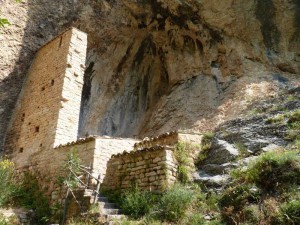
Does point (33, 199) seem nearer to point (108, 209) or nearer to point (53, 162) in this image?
point (53, 162)

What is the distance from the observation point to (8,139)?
12.5 metres

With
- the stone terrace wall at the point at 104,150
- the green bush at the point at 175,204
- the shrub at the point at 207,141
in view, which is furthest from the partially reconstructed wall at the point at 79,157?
the green bush at the point at 175,204

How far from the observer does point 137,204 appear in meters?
7.35

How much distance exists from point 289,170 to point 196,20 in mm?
11705

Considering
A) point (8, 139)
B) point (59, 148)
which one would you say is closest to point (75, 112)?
point (59, 148)

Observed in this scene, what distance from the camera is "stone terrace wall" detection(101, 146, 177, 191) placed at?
769cm

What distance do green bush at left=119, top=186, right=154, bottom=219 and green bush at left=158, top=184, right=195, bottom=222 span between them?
1.19ft

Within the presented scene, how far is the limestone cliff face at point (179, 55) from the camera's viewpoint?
15.6m

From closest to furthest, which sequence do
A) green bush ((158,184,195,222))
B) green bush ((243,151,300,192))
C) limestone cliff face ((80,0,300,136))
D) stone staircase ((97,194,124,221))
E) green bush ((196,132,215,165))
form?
green bush ((243,151,300,192)) < green bush ((158,184,195,222)) < stone staircase ((97,194,124,221)) < green bush ((196,132,215,165)) < limestone cliff face ((80,0,300,136))

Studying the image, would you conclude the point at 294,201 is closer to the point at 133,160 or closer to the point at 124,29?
the point at 133,160

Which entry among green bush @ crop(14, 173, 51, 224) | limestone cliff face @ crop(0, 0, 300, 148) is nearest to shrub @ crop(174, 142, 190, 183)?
green bush @ crop(14, 173, 51, 224)

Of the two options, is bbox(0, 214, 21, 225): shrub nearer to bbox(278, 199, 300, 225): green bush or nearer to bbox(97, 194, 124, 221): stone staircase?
bbox(97, 194, 124, 221): stone staircase

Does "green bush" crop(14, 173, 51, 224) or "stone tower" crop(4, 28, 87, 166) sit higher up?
"stone tower" crop(4, 28, 87, 166)

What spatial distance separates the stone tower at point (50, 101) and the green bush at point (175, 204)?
4.77 m
